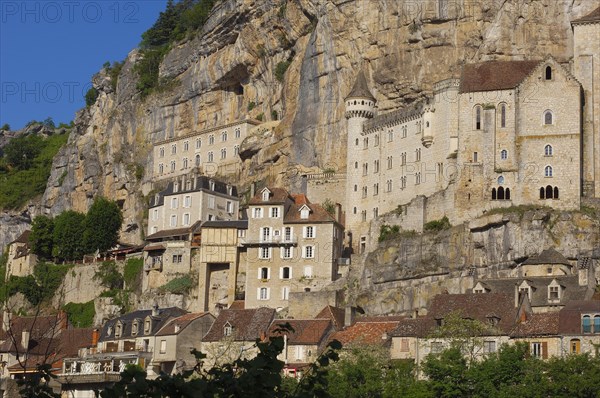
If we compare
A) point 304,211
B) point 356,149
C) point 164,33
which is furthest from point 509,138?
point 164,33

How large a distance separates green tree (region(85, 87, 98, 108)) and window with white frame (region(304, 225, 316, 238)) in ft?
192

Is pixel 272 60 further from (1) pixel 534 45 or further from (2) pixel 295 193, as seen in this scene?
(1) pixel 534 45

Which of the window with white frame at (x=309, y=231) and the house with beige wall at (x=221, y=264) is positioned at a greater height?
the window with white frame at (x=309, y=231)

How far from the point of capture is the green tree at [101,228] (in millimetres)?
101125

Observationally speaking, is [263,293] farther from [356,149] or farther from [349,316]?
[356,149]

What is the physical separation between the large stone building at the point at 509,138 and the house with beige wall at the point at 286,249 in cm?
574

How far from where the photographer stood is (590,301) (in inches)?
2333

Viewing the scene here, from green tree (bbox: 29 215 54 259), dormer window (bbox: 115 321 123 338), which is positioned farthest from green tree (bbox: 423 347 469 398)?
green tree (bbox: 29 215 54 259)

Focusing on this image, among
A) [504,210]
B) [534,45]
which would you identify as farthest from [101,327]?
[534,45]

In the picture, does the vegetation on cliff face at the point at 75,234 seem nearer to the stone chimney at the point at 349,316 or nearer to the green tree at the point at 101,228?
the green tree at the point at 101,228

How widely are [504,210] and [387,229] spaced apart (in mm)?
9204

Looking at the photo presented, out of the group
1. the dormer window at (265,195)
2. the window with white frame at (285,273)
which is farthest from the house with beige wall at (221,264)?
the window with white frame at (285,273)

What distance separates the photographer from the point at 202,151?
106 metres

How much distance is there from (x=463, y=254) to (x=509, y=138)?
327 inches
